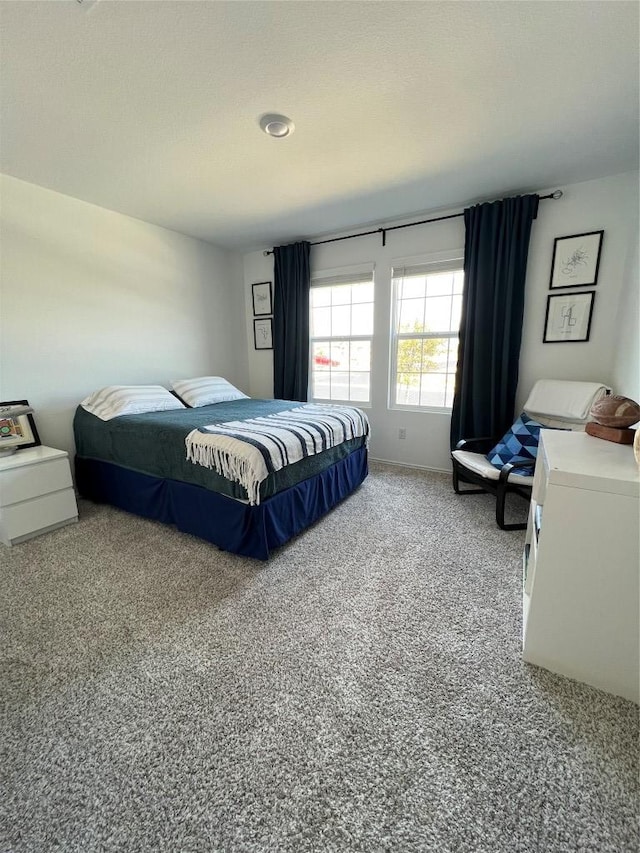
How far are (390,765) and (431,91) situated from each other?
2.80 m

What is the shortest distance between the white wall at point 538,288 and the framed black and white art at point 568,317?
0.15 feet

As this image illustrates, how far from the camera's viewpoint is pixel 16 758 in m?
1.03

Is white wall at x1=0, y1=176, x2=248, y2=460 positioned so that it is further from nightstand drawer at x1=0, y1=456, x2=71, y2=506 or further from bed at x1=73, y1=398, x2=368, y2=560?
nightstand drawer at x1=0, y1=456, x2=71, y2=506

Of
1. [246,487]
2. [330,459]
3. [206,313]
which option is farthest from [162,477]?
[206,313]

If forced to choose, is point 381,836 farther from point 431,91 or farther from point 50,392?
point 50,392

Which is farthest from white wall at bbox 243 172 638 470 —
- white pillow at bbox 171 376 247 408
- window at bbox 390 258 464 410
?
white pillow at bbox 171 376 247 408

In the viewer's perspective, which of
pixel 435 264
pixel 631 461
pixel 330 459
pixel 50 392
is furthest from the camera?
pixel 435 264

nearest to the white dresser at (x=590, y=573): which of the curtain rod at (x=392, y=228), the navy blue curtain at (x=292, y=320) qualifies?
the curtain rod at (x=392, y=228)

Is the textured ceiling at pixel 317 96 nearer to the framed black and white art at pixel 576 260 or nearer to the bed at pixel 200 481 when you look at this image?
the framed black and white art at pixel 576 260

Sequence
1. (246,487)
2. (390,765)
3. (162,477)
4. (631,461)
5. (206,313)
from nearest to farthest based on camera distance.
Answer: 1. (390,765)
2. (631,461)
3. (246,487)
4. (162,477)
5. (206,313)

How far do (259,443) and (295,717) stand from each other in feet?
4.02

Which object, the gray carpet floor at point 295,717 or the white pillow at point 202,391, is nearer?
the gray carpet floor at point 295,717

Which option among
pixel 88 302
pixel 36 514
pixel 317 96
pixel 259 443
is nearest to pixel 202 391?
pixel 88 302

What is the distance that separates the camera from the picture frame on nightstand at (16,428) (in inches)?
92.5
